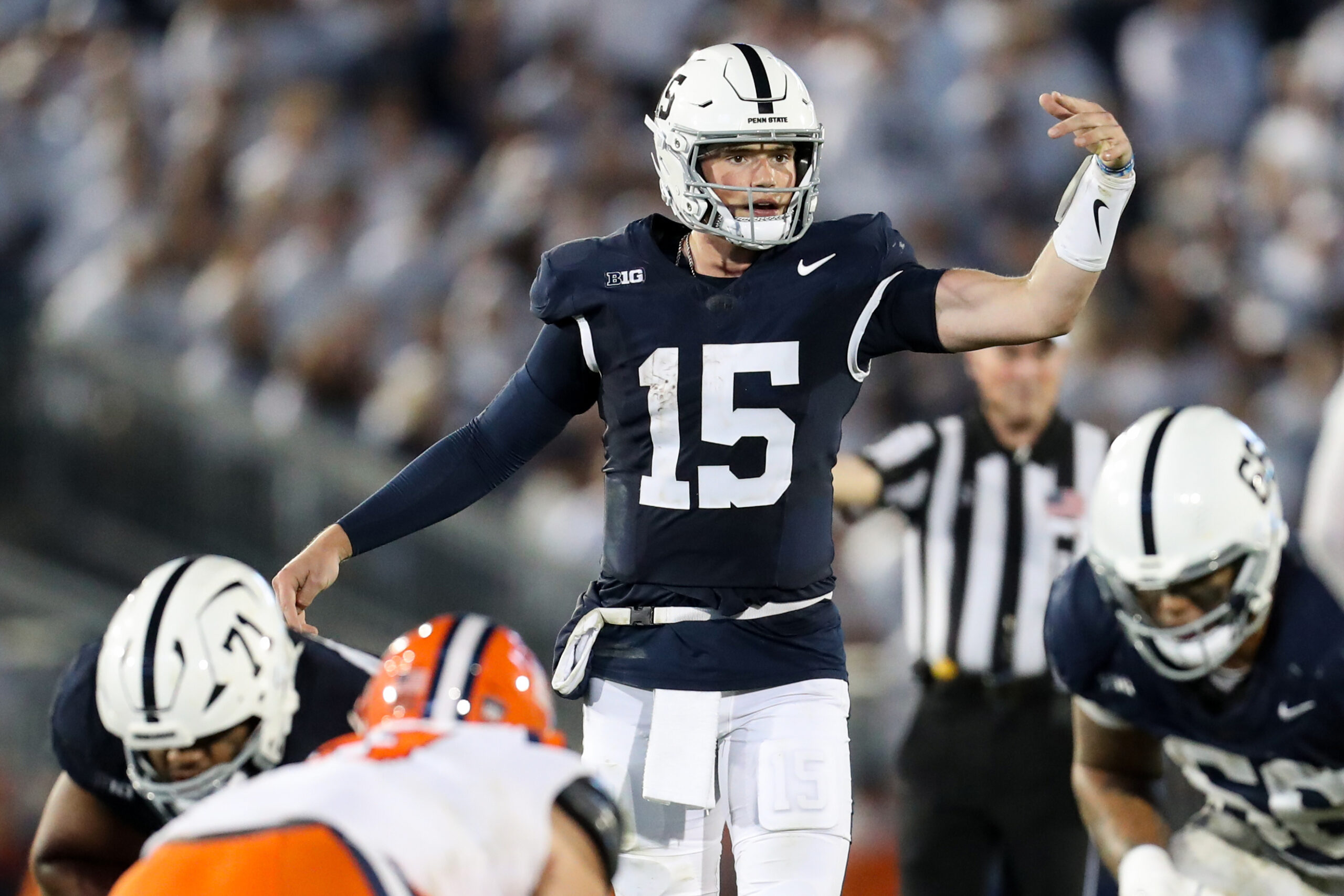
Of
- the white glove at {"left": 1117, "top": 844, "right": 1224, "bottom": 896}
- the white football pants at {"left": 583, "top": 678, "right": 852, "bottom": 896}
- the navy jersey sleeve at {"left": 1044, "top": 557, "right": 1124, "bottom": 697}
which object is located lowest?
the white glove at {"left": 1117, "top": 844, "right": 1224, "bottom": 896}

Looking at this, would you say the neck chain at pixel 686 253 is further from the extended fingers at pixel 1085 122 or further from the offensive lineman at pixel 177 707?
the offensive lineman at pixel 177 707

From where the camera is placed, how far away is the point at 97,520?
6906 millimetres

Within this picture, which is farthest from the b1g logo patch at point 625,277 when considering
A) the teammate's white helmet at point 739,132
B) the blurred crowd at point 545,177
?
the blurred crowd at point 545,177

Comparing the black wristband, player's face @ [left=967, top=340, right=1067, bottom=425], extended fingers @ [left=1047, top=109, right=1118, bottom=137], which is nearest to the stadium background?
player's face @ [left=967, top=340, right=1067, bottom=425]

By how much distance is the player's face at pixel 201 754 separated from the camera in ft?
10.7

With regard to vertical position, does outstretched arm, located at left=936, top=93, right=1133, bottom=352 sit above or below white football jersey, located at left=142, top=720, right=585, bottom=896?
above

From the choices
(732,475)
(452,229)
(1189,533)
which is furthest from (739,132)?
(452,229)

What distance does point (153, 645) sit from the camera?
323 centimetres

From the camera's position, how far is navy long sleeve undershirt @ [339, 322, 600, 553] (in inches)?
135

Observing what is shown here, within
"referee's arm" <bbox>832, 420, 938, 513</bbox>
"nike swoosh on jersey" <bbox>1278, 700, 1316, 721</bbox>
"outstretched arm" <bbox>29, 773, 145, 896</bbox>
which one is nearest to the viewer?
"nike swoosh on jersey" <bbox>1278, 700, 1316, 721</bbox>

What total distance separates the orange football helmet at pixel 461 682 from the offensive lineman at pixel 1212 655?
0.98 m

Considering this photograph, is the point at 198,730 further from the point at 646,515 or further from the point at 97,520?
the point at 97,520

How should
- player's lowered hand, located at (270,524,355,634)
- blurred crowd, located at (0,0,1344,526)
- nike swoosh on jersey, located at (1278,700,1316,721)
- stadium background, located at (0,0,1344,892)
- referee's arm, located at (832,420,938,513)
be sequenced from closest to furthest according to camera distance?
1. nike swoosh on jersey, located at (1278,700,1316,721)
2. player's lowered hand, located at (270,524,355,634)
3. referee's arm, located at (832,420,938,513)
4. stadium background, located at (0,0,1344,892)
5. blurred crowd, located at (0,0,1344,526)

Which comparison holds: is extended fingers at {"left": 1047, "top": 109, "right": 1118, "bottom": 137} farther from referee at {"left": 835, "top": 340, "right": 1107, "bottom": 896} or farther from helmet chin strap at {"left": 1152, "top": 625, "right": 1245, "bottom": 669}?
referee at {"left": 835, "top": 340, "right": 1107, "bottom": 896}
